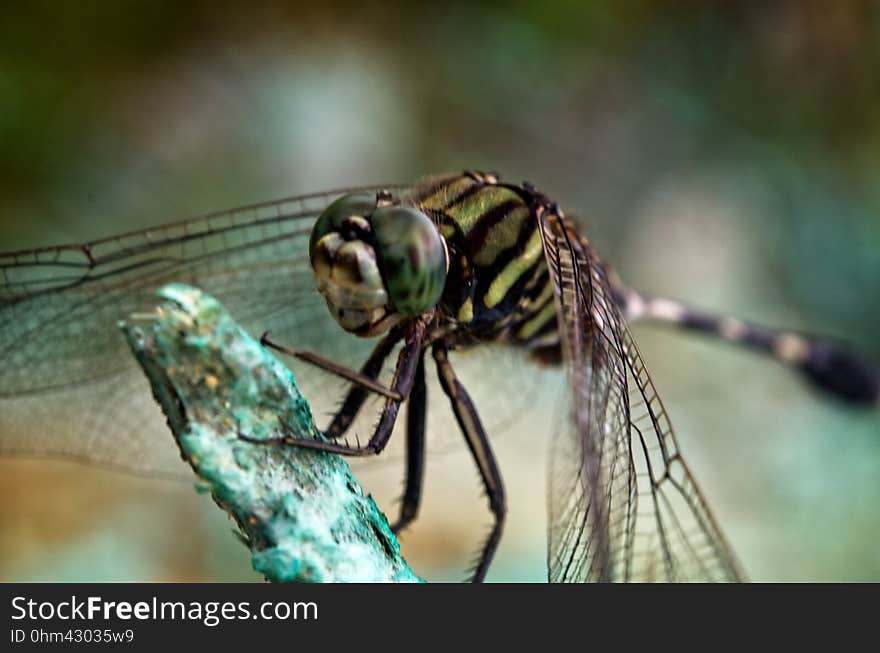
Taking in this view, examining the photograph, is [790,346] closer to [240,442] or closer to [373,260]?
[373,260]

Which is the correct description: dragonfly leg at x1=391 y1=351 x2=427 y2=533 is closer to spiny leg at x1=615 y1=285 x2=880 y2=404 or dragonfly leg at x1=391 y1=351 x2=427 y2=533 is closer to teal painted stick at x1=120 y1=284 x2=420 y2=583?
teal painted stick at x1=120 y1=284 x2=420 y2=583

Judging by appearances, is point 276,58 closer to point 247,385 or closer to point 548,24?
point 548,24

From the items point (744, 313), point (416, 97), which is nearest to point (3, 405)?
point (416, 97)

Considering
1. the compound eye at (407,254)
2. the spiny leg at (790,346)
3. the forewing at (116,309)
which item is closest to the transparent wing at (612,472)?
the compound eye at (407,254)

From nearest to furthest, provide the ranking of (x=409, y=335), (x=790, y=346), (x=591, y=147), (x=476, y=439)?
(x=409, y=335) < (x=476, y=439) < (x=790, y=346) < (x=591, y=147)

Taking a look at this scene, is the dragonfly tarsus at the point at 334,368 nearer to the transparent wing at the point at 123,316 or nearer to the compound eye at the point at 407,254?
the compound eye at the point at 407,254

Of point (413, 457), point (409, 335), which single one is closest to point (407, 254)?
point (409, 335)

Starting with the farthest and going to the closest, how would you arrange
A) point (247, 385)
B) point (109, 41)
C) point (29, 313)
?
point (109, 41), point (29, 313), point (247, 385)
